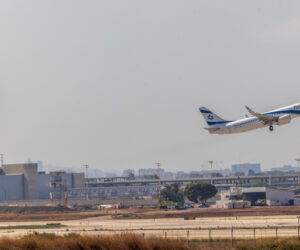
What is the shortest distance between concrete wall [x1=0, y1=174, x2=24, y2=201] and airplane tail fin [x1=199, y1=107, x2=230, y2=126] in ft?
349

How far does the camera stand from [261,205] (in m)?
139

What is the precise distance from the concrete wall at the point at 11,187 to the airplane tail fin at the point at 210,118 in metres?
106

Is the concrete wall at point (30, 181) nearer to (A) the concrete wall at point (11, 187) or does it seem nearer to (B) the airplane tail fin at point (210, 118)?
(A) the concrete wall at point (11, 187)

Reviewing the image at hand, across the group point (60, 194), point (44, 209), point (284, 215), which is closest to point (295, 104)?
point (284, 215)

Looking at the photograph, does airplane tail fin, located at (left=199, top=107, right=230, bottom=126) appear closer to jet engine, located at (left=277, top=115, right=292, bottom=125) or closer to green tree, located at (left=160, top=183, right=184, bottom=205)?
jet engine, located at (left=277, top=115, right=292, bottom=125)

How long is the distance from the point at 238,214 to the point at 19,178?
368 ft

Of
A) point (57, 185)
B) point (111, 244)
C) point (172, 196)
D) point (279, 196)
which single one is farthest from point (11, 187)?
point (111, 244)

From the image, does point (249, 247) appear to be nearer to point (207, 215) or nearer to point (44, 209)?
point (207, 215)

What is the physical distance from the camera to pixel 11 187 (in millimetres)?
195000

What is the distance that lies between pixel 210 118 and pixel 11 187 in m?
110

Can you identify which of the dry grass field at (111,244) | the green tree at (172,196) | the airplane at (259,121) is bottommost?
the green tree at (172,196)

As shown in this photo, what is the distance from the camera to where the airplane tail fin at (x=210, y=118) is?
10131 centimetres

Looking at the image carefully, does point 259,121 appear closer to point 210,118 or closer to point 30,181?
point 210,118

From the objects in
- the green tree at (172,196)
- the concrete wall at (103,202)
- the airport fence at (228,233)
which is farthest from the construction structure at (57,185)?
the airport fence at (228,233)
